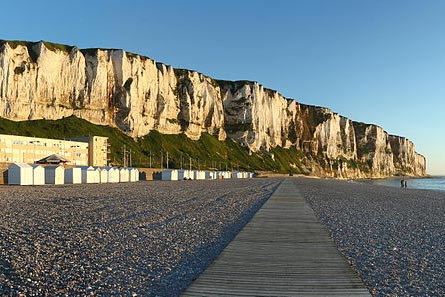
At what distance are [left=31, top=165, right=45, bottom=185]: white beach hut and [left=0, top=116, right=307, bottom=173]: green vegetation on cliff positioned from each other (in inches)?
2795

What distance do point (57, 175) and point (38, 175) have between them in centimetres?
264

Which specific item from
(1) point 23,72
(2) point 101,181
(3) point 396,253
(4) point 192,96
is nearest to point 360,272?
(3) point 396,253

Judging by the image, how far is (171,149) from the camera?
144m

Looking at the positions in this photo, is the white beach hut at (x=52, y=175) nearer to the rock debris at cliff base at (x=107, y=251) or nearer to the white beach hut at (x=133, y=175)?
the white beach hut at (x=133, y=175)

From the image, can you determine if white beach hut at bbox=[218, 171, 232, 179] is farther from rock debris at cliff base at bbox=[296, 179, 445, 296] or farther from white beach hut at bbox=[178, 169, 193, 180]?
rock debris at cliff base at bbox=[296, 179, 445, 296]

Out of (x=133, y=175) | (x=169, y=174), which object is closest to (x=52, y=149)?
(x=169, y=174)

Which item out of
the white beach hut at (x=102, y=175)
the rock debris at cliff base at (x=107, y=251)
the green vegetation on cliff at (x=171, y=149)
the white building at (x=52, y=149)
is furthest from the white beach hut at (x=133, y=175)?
the rock debris at cliff base at (x=107, y=251)

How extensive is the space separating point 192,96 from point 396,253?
161 metres

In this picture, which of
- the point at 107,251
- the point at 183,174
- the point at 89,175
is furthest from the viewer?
the point at 183,174

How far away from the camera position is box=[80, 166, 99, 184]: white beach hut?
51.7 metres

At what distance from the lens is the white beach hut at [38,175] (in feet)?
141

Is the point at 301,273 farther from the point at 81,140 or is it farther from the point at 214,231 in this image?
the point at 81,140

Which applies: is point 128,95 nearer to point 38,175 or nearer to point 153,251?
point 38,175

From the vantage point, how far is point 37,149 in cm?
9506
